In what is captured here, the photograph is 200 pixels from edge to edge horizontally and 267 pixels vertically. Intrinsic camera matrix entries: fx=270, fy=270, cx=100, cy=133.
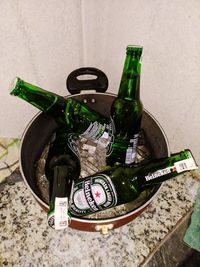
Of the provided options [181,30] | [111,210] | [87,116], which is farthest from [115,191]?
[181,30]

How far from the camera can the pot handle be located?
714 millimetres

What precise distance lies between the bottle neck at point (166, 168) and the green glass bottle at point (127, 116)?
0.08m

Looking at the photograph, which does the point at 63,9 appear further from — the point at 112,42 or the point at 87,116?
the point at 87,116

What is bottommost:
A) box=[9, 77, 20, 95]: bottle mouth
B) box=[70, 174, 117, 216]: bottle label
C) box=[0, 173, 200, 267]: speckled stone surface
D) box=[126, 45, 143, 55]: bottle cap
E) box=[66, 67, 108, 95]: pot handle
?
box=[0, 173, 200, 267]: speckled stone surface

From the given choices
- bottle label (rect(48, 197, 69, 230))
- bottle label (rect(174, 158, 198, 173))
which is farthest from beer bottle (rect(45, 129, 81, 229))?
bottle label (rect(174, 158, 198, 173))

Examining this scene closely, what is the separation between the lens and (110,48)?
76 centimetres

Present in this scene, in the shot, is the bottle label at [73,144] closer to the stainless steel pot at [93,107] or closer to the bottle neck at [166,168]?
the stainless steel pot at [93,107]

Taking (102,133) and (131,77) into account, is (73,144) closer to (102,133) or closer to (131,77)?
(102,133)

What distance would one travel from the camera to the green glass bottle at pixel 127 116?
2.07 feet

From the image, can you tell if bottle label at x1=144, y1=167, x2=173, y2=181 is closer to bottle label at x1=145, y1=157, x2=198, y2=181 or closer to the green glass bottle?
bottle label at x1=145, y1=157, x2=198, y2=181

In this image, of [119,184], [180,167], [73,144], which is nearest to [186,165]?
[180,167]

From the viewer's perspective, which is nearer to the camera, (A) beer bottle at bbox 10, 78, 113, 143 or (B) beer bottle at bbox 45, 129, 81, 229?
(B) beer bottle at bbox 45, 129, 81, 229

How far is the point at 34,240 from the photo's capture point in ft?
2.19

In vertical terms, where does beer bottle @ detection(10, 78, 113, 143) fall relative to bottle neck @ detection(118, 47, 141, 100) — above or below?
below
